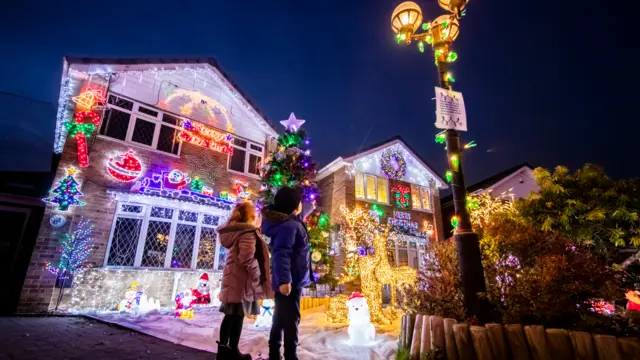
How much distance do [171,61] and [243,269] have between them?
1119 cm

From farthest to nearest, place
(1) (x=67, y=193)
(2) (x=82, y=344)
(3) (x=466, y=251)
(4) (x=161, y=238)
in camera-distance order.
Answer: (4) (x=161, y=238)
(1) (x=67, y=193)
(2) (x=82, y=344)
(3) (x=466, y=251)

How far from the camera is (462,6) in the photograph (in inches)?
178

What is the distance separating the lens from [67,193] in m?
8.50

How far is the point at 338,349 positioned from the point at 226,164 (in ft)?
31.6

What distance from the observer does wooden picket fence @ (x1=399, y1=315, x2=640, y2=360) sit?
2.60 m

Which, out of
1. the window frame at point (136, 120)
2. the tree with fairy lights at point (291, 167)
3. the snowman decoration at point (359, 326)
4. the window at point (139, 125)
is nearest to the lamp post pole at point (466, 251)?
the snowman decoration at point (359, 326)

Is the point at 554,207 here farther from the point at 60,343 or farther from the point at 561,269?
the point at 60,343

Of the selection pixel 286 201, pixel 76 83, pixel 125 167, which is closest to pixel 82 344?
pixel 286 201

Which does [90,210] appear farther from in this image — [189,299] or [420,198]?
[420,198]

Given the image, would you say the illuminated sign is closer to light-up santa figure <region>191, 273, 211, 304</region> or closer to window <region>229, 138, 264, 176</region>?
window <region>229, 138, 264, 176</region>

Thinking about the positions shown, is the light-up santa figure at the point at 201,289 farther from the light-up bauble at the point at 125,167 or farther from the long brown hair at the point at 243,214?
the light-up bauble at the point at 125,167

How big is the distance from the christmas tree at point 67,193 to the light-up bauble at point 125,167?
3.40 ft

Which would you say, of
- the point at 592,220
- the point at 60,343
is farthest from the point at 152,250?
the point at 592,220

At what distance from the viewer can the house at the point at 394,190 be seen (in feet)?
51.3
